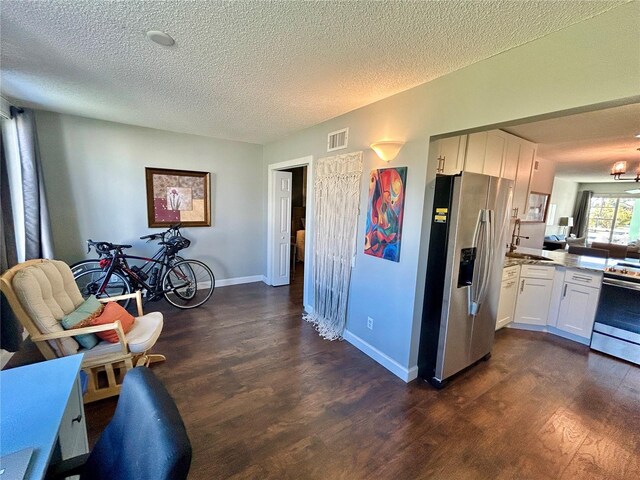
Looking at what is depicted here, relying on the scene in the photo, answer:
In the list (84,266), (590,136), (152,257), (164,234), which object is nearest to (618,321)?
(590,136)

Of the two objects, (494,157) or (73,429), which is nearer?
(73,429)

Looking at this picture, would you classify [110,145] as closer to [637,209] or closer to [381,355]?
[381,355]

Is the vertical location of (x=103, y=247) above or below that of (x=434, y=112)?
below

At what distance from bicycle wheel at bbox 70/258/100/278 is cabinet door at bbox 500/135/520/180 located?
535cm

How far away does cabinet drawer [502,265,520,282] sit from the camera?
10.6 feet

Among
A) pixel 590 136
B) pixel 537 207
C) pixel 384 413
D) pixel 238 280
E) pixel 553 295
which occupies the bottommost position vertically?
pixel 384 413

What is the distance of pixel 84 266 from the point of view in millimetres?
3641

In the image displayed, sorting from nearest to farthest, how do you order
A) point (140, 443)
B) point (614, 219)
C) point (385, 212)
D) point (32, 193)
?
1. point (140, 443)
2. point (385, 212)
3. point (32, 193)
4. point (614, 219)

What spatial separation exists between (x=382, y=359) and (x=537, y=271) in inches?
94.4

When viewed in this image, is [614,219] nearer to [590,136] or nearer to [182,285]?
[590,136]

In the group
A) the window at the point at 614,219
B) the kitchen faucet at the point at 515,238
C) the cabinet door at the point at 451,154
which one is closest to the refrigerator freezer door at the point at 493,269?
the cabinet door at the point at 451,154

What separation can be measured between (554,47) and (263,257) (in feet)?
15.1

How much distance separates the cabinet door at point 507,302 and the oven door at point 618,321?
77 cm

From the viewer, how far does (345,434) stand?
6.08 ft
